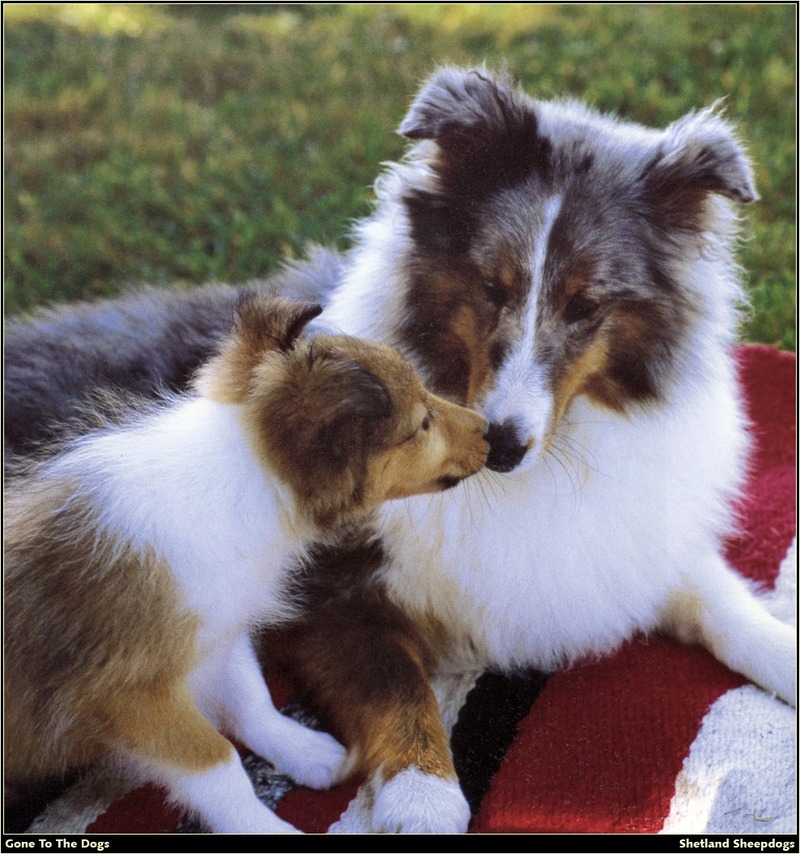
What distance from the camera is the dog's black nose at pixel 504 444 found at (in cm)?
237

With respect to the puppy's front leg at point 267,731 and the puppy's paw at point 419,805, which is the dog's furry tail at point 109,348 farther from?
the puppy's paw at point 419,805

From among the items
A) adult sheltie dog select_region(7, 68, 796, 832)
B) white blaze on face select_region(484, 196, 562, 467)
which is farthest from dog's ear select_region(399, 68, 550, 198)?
white blaze on face select_region(484, 196, 562, 467)

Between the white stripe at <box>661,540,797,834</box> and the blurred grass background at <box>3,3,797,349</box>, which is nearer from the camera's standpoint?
the white stripe at <box>661,540,797,834</box>

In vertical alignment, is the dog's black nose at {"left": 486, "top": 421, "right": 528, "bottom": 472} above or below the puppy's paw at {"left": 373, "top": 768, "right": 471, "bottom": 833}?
above

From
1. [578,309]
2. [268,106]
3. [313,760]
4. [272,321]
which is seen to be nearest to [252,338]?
[272,321]

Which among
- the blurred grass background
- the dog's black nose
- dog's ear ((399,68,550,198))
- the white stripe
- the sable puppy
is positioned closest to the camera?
the sable puppy

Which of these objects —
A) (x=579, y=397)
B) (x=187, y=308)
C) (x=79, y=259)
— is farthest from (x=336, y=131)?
(x=579, y=397)

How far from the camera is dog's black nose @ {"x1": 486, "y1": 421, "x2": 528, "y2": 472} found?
237 centimetres

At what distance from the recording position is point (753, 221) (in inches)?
193

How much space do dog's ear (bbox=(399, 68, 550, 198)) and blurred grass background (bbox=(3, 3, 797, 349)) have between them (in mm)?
1836

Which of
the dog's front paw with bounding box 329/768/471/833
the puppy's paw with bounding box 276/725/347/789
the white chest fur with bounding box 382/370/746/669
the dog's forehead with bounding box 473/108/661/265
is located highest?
the dog's forehead with bounding box 473/108/661/265

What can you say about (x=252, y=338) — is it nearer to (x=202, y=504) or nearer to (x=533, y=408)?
(x=202, y=504)

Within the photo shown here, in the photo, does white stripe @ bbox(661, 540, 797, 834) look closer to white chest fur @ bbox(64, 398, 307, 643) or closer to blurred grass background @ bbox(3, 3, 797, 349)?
white chest fur @ bbox(64, 398, 307, 643)

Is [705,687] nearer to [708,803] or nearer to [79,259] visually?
[708,803]
